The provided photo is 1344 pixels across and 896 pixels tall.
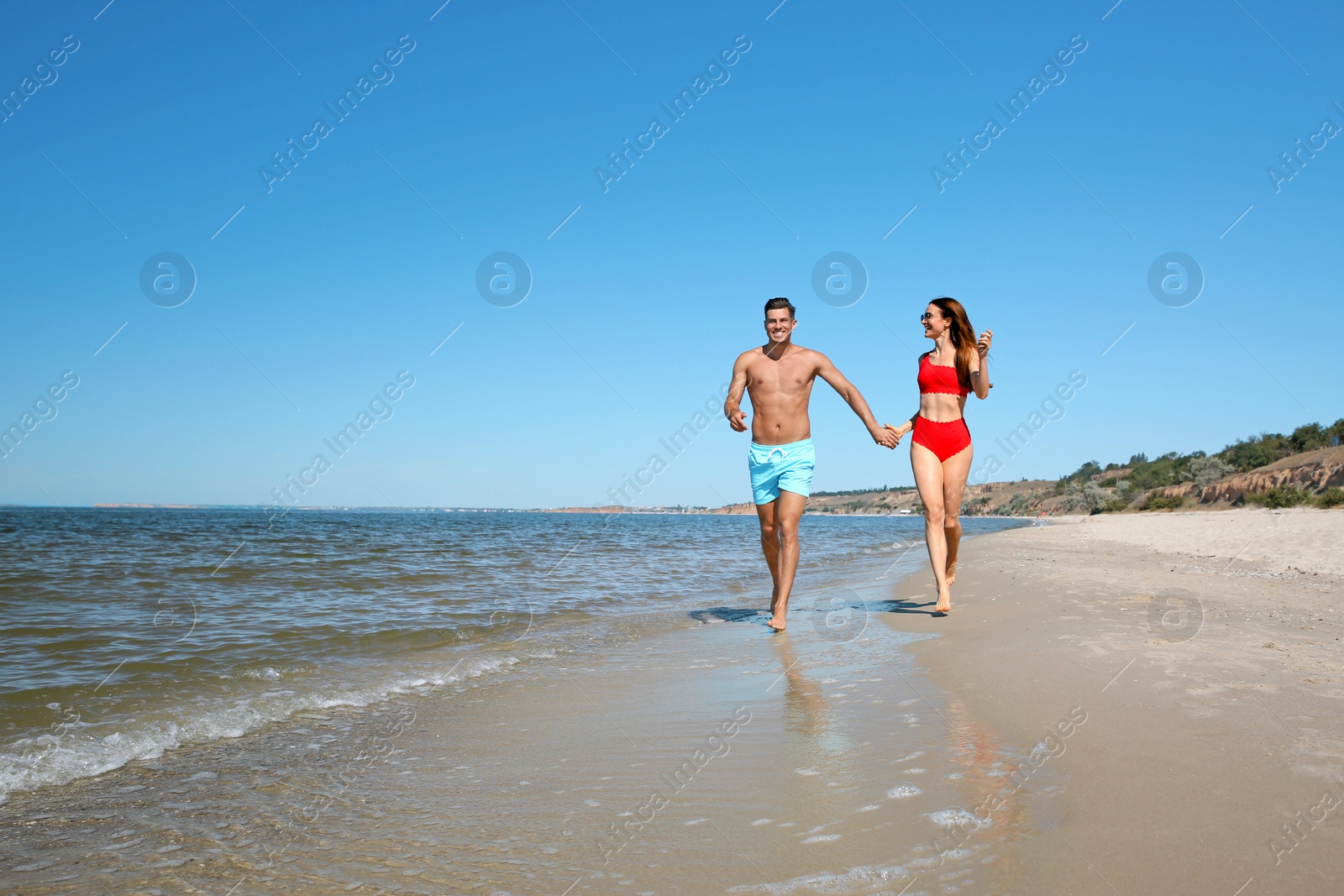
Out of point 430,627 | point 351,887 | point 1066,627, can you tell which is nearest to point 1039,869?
point 351,887

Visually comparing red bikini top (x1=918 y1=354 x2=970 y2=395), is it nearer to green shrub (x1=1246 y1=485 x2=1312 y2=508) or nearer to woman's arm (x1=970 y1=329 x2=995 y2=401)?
woman's arm (x1=970 y1=329 x2=995 y2=401)

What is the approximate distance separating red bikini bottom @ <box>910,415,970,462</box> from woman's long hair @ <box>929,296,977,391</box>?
33cm

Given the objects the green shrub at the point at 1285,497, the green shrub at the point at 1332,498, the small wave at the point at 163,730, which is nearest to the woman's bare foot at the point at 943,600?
the small wave at the point at 163,730

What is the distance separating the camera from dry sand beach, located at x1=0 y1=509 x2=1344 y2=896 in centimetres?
195

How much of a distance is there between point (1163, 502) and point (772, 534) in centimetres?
4092

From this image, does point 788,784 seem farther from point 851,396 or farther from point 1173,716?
point 851,396

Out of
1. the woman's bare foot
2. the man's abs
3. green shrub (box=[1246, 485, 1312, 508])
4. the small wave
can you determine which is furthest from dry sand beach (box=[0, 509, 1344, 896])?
green shrub (box=[1246, 485, 1312, 508])

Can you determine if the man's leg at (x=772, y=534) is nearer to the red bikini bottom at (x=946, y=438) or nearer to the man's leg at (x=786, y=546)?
the man's leg at (x=786, y=546)

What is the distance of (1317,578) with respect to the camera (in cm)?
743

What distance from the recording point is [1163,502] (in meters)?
39.8

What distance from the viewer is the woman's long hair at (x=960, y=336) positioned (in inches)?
253

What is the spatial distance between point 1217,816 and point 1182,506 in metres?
42.7

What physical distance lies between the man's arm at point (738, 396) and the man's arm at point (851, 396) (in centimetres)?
59

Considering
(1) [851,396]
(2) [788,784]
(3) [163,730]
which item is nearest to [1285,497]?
(1) [851,396]
